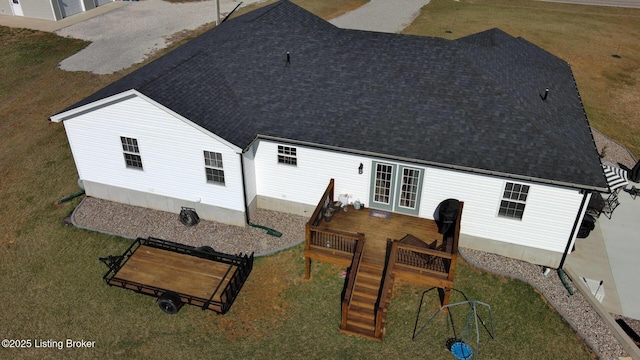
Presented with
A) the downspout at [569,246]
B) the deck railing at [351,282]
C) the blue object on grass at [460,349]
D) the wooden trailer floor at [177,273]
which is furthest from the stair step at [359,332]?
the downspout at [569,246]

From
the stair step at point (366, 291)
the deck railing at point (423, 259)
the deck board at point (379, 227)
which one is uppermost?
the deck railing at point (423, 259)

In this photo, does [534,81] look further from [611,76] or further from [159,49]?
[159,49]

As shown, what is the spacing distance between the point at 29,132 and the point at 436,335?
87.2 ft

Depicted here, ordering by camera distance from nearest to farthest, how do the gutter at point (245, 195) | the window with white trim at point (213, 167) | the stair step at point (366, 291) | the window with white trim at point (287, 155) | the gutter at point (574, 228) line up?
the stair step at point (366, 291), the gutter at point (574, 228), the gutter at point (245, 195), the window with white trim at point (213, 167), the window with white trim at point (287, 155)

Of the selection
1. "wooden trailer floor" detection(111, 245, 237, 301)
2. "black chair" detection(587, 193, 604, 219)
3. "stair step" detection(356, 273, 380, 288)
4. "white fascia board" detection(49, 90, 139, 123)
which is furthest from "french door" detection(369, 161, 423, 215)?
"white fascia board" detection(49, 90, 139, 123)

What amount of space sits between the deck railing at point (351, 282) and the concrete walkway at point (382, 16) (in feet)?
110

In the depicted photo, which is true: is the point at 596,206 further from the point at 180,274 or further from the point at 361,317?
the point at 180,274

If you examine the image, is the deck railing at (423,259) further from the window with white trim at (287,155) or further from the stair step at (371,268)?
the window with white trim at (287,155)

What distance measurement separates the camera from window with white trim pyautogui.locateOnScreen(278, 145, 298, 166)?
18641 millimetres

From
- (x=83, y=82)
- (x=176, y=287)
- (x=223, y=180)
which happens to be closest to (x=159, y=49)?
(x=83, y=82)

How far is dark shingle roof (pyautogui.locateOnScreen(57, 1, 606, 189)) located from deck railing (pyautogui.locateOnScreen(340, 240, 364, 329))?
3.86 metres

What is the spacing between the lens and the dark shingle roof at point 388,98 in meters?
16.7

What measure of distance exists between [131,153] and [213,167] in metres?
3.92

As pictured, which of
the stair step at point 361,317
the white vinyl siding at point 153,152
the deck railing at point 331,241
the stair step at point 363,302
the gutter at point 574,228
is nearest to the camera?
the stair step at point 361,317
